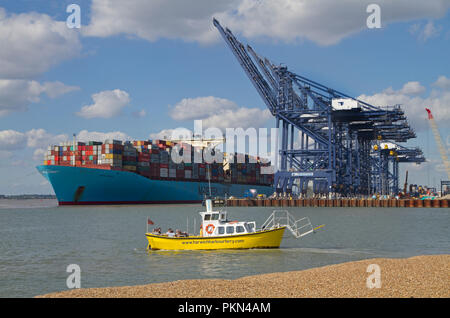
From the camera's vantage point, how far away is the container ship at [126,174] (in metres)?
104

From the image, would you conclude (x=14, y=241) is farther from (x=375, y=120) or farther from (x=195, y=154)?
(x=195, y=154)

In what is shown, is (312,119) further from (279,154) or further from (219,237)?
(219,237)

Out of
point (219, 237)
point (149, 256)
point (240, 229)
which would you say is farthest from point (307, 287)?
point (149, 256)

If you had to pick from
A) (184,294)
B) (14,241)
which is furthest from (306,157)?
(184,294)

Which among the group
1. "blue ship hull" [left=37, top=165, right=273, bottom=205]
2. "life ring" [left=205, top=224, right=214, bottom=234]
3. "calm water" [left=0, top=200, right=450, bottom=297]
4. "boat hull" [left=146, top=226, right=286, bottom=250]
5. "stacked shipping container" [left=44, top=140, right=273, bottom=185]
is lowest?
"calm water" [left=0, top=200, right=450, bottom=297]

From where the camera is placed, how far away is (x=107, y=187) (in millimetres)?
107312

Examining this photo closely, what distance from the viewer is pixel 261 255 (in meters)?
30.7

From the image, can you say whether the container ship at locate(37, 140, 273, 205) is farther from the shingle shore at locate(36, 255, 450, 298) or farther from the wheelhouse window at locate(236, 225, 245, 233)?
the shingle shore at locate(36, 255, 450, 298)

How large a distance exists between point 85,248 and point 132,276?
1405cm

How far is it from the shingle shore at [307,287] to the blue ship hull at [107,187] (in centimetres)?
8868

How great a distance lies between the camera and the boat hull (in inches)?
1256

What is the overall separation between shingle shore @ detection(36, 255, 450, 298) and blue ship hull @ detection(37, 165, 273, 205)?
291 ft

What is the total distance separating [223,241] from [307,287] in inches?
613

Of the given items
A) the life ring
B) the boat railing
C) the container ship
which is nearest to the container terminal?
the container ship
